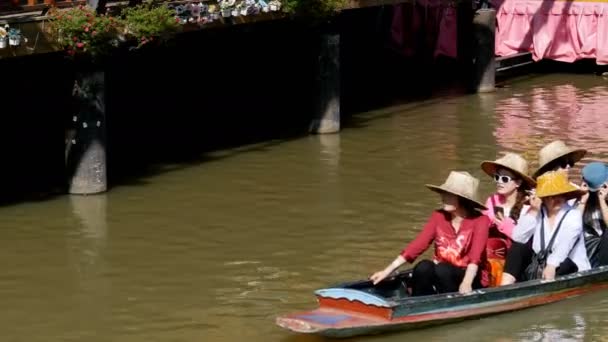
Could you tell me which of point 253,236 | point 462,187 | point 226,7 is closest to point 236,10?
point 226,7

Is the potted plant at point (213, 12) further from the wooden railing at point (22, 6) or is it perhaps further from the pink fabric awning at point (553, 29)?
the pink fabric awning at point (553, 29)

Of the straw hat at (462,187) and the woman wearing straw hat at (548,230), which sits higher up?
the straw hat at (462,187)

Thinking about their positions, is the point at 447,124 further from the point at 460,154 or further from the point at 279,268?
the point at 279,268

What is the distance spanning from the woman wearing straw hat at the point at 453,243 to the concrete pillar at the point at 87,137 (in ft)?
18.5

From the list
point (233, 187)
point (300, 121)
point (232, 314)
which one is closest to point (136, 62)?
point (300, 121)

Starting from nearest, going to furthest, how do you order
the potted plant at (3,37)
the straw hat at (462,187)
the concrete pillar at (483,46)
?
the straw hat at (462,187)
the potted plant at (3,37)
the concrete pillar at (483,46)

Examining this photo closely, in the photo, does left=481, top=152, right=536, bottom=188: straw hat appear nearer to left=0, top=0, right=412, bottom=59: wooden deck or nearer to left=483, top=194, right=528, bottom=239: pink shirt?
left=483, top=194, right=528, bottom=239: pink shirt

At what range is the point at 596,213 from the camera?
1283cm

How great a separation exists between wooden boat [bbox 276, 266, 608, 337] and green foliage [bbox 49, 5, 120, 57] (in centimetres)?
520

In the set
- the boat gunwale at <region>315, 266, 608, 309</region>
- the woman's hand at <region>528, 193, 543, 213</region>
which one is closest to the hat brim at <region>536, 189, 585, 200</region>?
the woman's hand at <region>528, 193, 543, 213</region>

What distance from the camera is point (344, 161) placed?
732 inches

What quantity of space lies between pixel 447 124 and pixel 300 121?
207cm

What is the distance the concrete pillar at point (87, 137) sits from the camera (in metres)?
16.2

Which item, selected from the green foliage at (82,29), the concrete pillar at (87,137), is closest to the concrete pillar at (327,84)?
the concrete pillar at (87,137)
